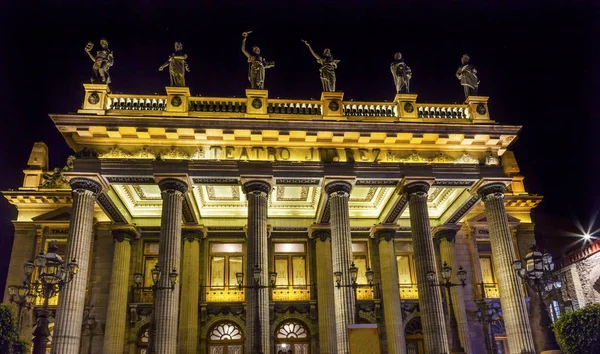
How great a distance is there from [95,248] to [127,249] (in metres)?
1.68

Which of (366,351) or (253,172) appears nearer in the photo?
(366,351)

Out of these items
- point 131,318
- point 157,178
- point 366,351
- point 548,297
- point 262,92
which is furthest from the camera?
point 131,318

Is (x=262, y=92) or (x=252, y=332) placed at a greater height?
(x=262, y=92)

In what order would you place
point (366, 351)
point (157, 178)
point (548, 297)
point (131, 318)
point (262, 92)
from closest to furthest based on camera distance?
point (548, 297), point (366, 351), point (157, 178), point (262, 92), point (131, 318)

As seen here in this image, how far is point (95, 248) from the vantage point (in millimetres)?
25750

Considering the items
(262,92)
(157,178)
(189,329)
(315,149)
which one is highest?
(262,92)

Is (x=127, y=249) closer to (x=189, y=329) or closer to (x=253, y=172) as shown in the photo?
(x=189, y=329)

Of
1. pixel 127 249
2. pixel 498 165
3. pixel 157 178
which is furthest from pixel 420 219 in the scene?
pixel 127 249

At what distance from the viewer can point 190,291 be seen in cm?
2477

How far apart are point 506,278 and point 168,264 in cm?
1357

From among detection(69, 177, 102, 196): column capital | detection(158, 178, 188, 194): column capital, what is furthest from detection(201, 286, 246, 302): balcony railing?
detection(69, 177, 102, 196): column capital

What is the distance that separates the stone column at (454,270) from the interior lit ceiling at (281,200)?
3.60 ft

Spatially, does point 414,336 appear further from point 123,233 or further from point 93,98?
point 93,98

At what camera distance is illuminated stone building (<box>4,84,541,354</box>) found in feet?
67.9
